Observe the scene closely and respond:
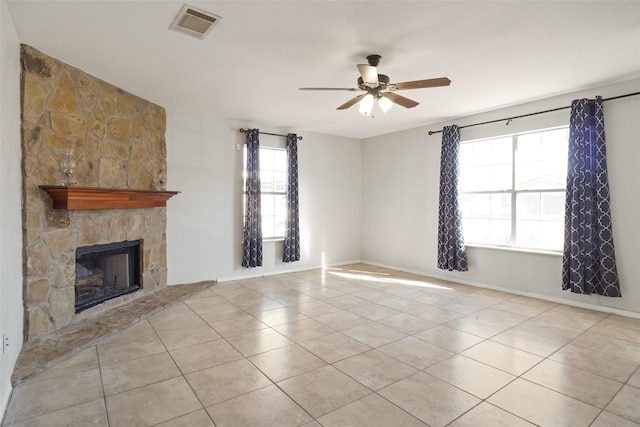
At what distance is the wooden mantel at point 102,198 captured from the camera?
3.04 meters

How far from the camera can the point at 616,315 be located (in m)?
3.77

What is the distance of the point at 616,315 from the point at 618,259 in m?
0.63

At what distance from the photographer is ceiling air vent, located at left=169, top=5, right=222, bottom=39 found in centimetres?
233

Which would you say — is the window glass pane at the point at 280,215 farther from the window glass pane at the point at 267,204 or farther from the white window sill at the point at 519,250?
the white window sill at the point at 519,250

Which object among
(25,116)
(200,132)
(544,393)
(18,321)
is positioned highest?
(200,132)

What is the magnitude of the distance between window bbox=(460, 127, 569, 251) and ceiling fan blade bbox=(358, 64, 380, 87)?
278cm

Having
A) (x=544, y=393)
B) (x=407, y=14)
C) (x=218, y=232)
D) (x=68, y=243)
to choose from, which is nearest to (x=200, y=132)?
(x=218, y=232)

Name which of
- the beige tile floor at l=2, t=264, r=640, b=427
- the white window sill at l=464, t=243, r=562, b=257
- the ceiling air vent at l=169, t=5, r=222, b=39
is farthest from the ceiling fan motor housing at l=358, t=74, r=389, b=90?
the white window sill at l=464, t=243, r=562, b=257

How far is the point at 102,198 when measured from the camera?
3.45 m

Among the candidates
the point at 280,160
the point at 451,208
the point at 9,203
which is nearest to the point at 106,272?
the point at 9,203

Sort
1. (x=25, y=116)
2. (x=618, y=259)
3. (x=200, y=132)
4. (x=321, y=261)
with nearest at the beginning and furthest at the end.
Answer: (x=25, y=116), (x=618, y=259), (x=200, y=132), (x=321, y=261)

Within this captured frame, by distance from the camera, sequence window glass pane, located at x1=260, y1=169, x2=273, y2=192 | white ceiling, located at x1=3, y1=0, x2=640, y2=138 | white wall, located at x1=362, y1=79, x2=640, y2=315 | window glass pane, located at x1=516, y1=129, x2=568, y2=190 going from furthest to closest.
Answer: window glass pane, located at x1=260, y1=169, x2=273, y2=192, window glass pane, located at x1=516, y1=129, x2=568, y2=190, white wall, located at x1=362, y1=79, x2=640, y2=315, white ceiling, located at x1=3, y1=0, x2=640, y2=138

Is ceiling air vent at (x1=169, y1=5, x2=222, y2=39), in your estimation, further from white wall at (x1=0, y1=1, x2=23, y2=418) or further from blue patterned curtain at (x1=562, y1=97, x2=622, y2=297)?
blue patterned curtain at (x1=562, y1=97, x2=622, y2=297)

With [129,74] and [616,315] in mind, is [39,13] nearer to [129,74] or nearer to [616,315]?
[129,74]
